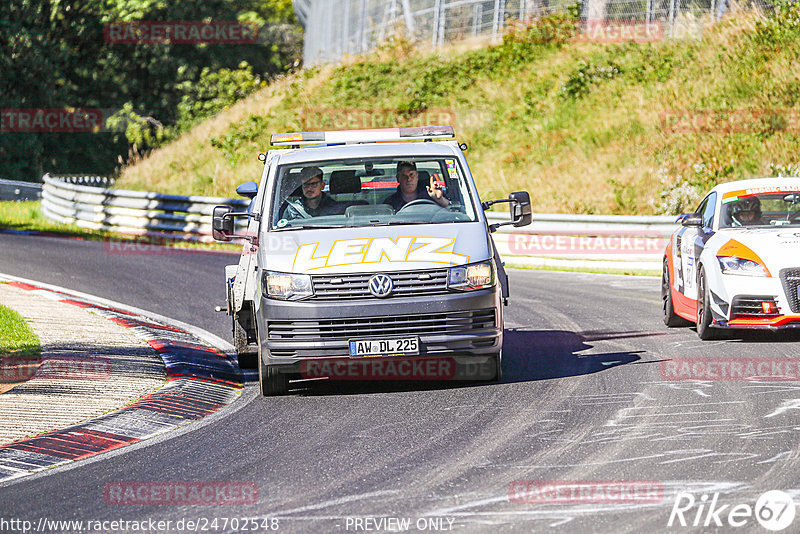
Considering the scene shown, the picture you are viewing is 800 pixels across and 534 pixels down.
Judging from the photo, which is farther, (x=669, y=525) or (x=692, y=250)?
(x=692, y=250)

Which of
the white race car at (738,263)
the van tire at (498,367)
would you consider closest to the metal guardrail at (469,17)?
the white race car at (738,263)

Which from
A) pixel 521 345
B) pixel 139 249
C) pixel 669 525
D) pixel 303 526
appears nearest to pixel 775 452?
pixel 669 525

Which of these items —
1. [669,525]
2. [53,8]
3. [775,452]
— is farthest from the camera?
[53,8]

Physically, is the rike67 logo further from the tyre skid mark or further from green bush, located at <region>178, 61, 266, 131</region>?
green bush, located at <region>178, 61, 266, 131</region>

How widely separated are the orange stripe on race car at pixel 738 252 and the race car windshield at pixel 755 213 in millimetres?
642

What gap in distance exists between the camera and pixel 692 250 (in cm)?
1244

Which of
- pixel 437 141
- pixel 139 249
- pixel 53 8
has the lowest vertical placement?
pixel 139 249

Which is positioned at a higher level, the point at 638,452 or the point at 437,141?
the point at 437,141

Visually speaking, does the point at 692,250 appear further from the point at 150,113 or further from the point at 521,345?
the point at 150,113

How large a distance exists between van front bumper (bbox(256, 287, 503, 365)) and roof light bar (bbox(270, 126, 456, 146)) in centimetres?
246

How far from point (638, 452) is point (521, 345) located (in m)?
4.97

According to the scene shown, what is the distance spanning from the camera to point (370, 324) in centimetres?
911

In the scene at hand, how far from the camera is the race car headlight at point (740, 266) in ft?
37.0

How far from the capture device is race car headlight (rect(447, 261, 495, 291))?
9234 millimetres
